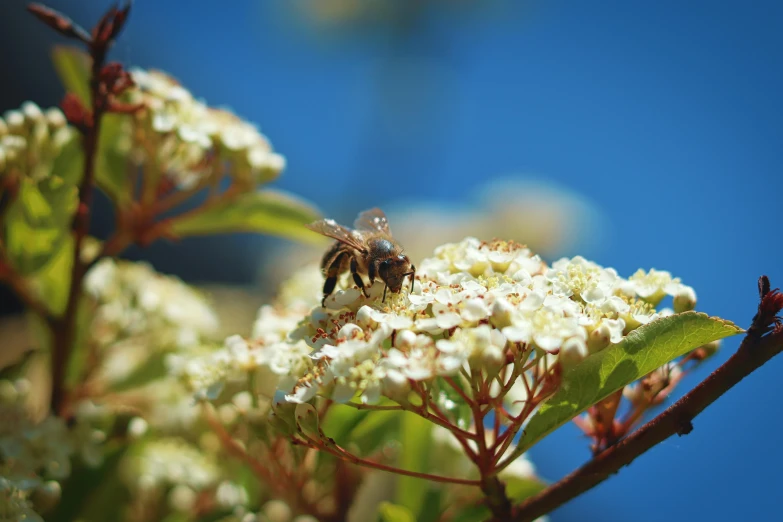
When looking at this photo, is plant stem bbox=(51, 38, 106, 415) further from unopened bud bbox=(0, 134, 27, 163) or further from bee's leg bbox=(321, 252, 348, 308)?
bee's leg bbox=(321, 252, 348, 308)

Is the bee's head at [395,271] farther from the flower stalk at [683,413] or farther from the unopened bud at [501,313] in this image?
the flower stalk at [683,413]

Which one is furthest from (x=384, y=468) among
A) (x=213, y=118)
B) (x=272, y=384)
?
(x=213, y=118)

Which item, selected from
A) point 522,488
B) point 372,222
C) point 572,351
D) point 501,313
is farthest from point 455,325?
point 372,222

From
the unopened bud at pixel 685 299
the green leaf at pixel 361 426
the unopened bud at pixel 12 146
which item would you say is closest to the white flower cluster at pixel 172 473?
the green leaf at pixel 361 426

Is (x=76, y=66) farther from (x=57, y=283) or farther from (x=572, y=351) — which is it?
(x=572, y=351)

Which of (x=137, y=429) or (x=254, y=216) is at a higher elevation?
(x=254, y=216)

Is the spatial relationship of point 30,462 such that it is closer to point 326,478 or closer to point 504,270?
point 326,478
